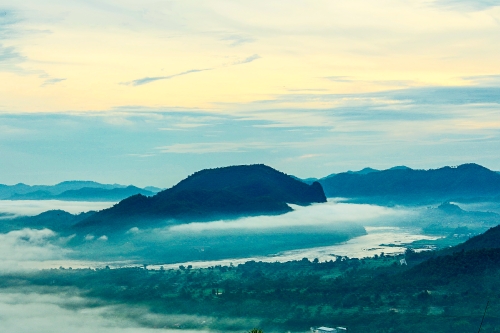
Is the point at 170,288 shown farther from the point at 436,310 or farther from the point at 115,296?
the point at 436,310

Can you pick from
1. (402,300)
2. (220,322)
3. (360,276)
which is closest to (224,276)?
(360,276)

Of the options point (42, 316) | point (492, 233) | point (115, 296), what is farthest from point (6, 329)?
point (492, 233)

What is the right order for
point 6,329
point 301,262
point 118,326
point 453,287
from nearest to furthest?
point 453,287 < point 118,326 < point 6,329 < point 301,262

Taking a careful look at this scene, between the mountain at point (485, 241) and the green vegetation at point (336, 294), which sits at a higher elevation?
the mountain at point (485, 241)

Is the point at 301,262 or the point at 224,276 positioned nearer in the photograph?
the point at 224,276

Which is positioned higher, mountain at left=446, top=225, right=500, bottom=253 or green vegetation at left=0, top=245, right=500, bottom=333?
mountain at left=446, top=225, right=500, bottom=253

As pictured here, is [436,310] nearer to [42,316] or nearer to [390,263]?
[390,263]

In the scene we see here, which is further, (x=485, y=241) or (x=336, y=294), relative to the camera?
(x=485, y=241)

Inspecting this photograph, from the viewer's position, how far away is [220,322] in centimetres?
13225

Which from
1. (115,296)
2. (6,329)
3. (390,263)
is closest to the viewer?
(6,329)

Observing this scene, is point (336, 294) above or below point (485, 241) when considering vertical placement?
below

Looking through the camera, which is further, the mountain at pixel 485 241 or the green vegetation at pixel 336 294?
the mountain at pixel 485 241

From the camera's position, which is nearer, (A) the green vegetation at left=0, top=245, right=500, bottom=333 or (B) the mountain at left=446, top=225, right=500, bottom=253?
(A) the green vegetation at left=0, top=245, right=500, bottom=333

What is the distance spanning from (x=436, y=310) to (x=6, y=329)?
82216 millimetres
